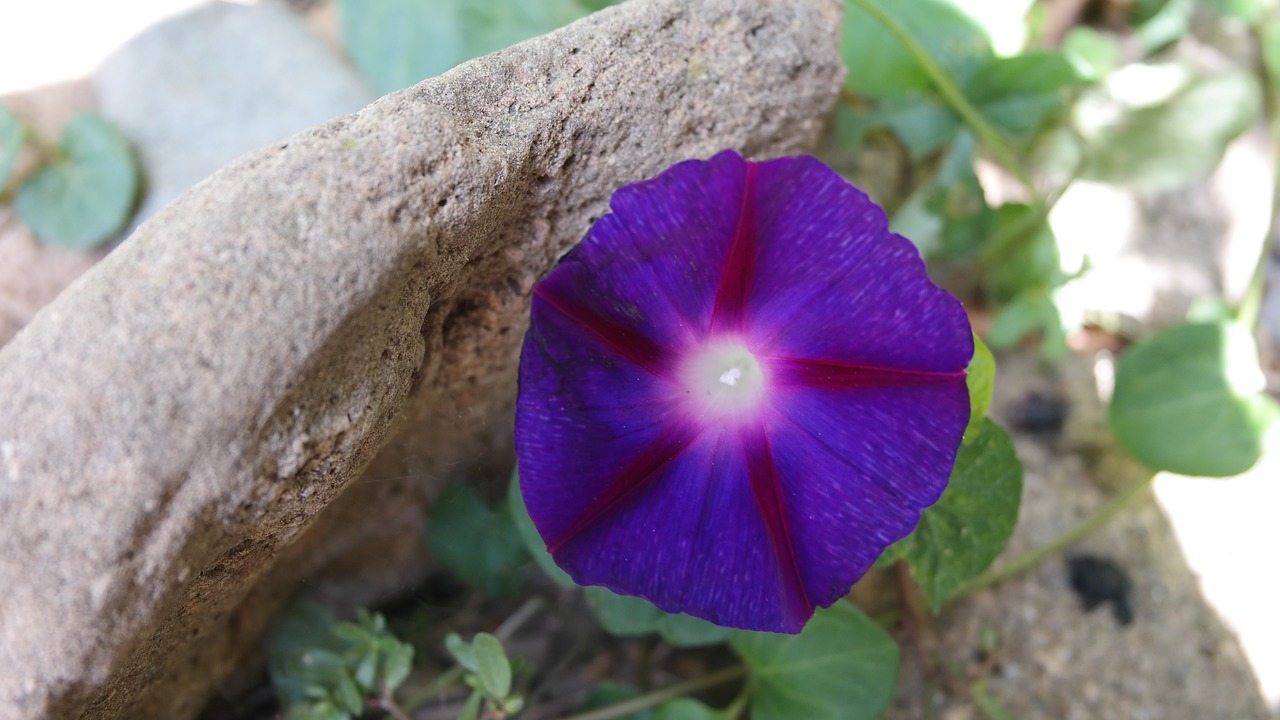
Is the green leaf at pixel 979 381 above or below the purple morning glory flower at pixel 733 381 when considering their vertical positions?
below

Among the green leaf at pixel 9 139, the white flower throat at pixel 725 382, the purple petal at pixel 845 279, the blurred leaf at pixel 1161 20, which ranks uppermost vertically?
the green leaf at pixel 9 139

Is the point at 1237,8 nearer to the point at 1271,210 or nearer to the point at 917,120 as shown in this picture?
the point at 1271,210

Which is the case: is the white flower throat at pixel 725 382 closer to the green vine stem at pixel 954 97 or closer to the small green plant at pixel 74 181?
the green vine stem at pixel 954 97

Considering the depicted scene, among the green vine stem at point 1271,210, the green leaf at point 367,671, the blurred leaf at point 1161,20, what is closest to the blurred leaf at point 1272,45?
the green vine stem at point 1271,210

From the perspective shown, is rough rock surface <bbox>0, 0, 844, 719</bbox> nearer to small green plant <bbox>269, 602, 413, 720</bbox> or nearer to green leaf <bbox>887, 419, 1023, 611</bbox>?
small green plant <bbox>269, 602, 413, 720</bbox>

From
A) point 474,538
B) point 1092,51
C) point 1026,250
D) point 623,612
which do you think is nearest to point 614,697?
point 623,612
